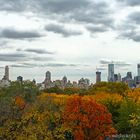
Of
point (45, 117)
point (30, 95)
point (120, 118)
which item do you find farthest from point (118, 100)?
point (45, 117)

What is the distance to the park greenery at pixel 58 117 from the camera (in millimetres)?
28875

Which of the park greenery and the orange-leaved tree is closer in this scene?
the park greenery

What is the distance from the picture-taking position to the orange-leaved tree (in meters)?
42.7

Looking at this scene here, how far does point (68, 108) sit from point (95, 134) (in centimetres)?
364

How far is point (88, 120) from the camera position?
1710 inches

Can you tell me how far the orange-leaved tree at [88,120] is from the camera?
42688mm

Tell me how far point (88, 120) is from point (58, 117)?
8.24 meters

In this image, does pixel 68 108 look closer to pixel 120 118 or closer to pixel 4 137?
pixel 120 118

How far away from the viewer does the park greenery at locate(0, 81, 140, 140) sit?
28875 mm

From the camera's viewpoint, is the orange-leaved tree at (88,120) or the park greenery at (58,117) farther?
the orange-leaved tree at (88,120)

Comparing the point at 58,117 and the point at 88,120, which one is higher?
the point at 58,117

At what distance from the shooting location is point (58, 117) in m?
35.7

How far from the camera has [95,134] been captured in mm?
43719

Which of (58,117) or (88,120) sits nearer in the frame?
(58,117)
